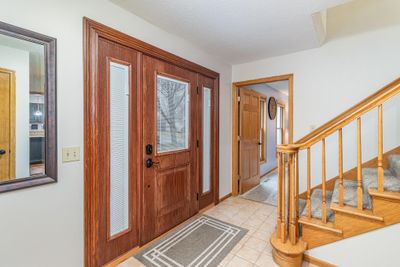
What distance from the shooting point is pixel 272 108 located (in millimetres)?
5141

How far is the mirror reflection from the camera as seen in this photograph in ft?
3.82

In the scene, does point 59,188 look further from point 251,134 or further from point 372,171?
point 251,134

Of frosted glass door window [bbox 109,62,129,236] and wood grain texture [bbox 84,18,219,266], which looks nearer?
wood grain texture [bbox 84,18,219,266]

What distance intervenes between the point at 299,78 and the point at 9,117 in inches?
122

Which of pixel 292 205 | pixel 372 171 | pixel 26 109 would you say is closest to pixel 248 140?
pixel 372 171

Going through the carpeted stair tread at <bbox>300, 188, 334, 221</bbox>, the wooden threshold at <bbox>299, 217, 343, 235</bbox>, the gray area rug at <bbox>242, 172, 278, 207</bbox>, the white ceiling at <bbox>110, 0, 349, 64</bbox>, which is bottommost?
the gray area rug at <bbox>242, 172, 278, 207</bbox>

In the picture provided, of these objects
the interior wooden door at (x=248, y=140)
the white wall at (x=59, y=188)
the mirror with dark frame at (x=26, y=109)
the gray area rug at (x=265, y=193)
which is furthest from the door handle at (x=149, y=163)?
the gray area rug at (x=265, y=193)

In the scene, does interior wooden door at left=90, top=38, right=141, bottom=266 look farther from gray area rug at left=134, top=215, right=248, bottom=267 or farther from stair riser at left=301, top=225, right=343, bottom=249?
stair riser at left=301, top=225, right=343, bottom=249

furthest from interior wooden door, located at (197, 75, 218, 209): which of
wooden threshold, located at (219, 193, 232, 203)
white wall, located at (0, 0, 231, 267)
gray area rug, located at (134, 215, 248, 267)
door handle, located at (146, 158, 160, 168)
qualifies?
white wall, located at (0, 0, 231, 267)

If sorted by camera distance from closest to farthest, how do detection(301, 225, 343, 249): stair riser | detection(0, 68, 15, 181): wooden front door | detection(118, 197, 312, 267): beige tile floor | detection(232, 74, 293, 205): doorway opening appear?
detection(0, 68, 15, 181): wooden front door, detection(301, 225, 343, 249): stair riser, detection(118, 197, 312, 267): beige tile floor, detection(232, 74, 293, 205): doorway opening

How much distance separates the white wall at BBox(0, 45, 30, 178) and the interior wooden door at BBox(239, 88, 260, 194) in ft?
9.30

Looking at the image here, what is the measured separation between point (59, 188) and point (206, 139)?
6.14 ft

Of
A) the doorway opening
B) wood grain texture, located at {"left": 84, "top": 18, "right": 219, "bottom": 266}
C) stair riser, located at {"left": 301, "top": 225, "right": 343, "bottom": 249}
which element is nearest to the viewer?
wood grain texture, located at {"left": 84, "top": 18, "right": 219, "bottom": 266}

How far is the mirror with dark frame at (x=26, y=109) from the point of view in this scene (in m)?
1.16
